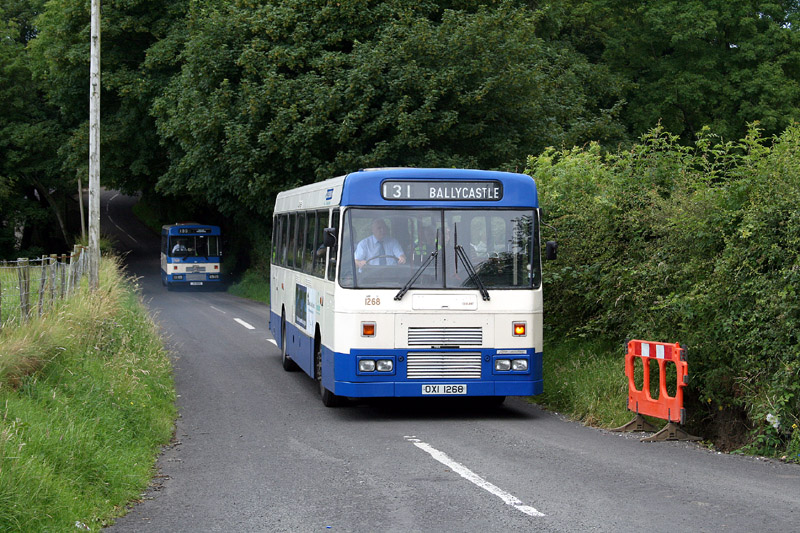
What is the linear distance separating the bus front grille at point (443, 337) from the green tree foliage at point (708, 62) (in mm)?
26015

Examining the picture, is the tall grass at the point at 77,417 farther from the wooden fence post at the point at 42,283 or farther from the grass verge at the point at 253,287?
the grass verge at the point at 253,287

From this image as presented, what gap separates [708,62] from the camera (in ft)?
119

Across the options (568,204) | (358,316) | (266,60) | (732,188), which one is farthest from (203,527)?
(266,60)

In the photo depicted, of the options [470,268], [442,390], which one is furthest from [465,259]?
[442,390]

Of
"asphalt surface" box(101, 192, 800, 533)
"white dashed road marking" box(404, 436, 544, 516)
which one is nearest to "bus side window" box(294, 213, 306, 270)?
"asphalt surface" box(101, 192, 800, 533)

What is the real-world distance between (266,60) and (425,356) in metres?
18.7

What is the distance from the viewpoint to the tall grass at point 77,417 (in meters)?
6.79

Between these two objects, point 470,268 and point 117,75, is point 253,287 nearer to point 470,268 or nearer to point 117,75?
point 117,75

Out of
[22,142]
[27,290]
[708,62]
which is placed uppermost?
[708,62]

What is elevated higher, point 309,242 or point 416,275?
point 309,242

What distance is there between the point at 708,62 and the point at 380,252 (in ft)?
91.4

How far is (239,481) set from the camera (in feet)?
27.8

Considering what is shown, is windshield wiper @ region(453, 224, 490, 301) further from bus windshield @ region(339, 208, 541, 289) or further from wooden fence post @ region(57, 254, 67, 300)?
wooden fence post @ region(57, 254, 67, 300)

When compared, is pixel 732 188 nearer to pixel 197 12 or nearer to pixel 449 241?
pixel 449 241
